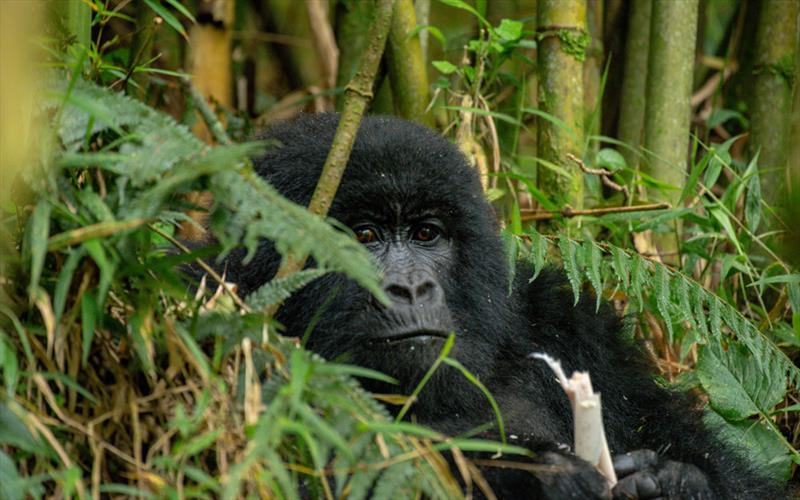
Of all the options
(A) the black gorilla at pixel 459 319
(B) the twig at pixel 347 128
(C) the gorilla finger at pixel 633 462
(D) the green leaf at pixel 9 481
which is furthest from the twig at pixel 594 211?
(D) the green leaf at pixel 9 481

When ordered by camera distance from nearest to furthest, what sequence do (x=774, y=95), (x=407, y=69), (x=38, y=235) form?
(x=38, y=235) → (x=407, y=69) → (x=774, y=95)

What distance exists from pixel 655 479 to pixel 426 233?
3.08 ft

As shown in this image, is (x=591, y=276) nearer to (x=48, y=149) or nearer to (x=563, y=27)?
(x=563, y=27)

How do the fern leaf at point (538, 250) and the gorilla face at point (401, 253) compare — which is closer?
the gorilla face at point (401, 253)

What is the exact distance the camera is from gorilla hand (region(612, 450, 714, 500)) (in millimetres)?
2564

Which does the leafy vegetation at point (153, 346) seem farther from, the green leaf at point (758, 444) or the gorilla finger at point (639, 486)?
the green leaf at point (758, 444)

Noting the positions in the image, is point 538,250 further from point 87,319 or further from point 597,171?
point 87,319

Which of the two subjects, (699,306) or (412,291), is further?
(699,306)

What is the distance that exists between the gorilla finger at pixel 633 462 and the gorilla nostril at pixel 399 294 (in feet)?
2.12

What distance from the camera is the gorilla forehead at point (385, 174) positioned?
298 cm

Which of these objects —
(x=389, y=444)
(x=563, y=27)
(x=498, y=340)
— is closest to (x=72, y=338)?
(x=389, y=444)

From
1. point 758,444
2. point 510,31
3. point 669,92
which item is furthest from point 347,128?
point 669,92

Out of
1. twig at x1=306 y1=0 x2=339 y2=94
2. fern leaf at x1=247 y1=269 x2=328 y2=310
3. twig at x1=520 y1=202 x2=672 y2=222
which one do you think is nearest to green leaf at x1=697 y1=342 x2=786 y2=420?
twig at x1=520 y1=202 x2=672 y2=222

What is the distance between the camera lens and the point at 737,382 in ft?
10.8
